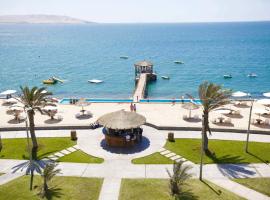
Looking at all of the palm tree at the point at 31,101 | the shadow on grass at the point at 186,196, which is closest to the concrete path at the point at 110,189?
the shadow on grass at the point at 186,196

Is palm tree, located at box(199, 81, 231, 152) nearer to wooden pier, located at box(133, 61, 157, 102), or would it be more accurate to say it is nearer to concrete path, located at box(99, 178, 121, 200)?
concrete path, located at box(99, 178, 121, 200)

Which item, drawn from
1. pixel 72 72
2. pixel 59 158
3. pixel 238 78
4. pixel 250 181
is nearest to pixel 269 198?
pixel 250 181

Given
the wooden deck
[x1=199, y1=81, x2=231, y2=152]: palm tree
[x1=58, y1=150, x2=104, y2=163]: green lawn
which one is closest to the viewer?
[x1=58, y1=150, x2=104, y2=163]: green lawn

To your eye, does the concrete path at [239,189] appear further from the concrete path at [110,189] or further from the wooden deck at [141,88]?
the wooden deck at [141,88]

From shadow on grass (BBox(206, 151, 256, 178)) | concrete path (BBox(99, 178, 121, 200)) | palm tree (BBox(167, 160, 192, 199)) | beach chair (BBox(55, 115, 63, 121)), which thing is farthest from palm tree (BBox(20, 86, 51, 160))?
shadow on grass (BBox(206, 151, 256, 178))

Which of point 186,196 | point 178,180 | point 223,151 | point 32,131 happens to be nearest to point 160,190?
point 178,180

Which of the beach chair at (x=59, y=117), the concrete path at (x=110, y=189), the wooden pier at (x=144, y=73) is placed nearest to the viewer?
the concrete path at (x=110, y=189)

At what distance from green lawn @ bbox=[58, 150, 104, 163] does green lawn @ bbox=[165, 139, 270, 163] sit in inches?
268

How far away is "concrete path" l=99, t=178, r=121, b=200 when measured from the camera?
1940 cm

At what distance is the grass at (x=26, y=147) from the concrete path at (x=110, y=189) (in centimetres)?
734

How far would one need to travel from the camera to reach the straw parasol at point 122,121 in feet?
86.6

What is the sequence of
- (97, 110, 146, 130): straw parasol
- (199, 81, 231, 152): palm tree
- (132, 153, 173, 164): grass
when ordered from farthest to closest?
(97, 110, 146, 130): straw parasol → (199, 81, 231, 152): palm tree → (132, 153, 173, 164): grass

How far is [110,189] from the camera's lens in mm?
20297

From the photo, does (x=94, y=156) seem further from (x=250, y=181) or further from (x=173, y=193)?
(x=250, y=181)
